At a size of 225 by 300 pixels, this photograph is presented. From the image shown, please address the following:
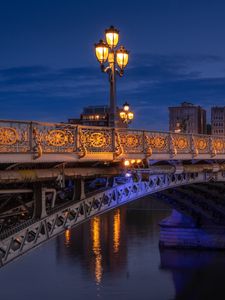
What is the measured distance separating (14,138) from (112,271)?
82.8 feet

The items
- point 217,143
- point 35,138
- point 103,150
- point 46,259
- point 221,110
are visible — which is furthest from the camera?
point 221,110

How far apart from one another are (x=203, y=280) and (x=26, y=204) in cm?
2212

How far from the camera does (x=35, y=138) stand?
17.1 metres

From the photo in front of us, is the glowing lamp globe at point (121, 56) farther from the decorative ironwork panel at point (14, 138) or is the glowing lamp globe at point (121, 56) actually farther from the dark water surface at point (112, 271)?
the dark water surface at point (112, 271)

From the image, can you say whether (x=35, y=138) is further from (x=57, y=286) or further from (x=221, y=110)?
(x=221, y=110)

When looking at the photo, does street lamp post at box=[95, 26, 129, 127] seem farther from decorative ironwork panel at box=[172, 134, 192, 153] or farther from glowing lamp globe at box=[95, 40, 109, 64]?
decorative ironwork panel at box=[172, 134, 192, 153]

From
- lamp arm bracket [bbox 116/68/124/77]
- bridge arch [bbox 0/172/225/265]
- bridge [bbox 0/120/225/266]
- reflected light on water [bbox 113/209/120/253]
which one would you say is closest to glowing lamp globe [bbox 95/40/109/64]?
lamp arm bracket [bbox 116/68/124/77]

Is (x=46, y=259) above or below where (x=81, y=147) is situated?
below

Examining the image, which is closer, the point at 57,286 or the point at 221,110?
the point at 57,286

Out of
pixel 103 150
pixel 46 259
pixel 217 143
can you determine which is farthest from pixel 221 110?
pixel 103 150

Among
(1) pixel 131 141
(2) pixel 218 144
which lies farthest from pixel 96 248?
(1) pixel 131 141

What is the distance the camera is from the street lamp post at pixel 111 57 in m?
18.5

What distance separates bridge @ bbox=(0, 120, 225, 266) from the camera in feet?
56.5

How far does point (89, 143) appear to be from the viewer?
19.6 metres
